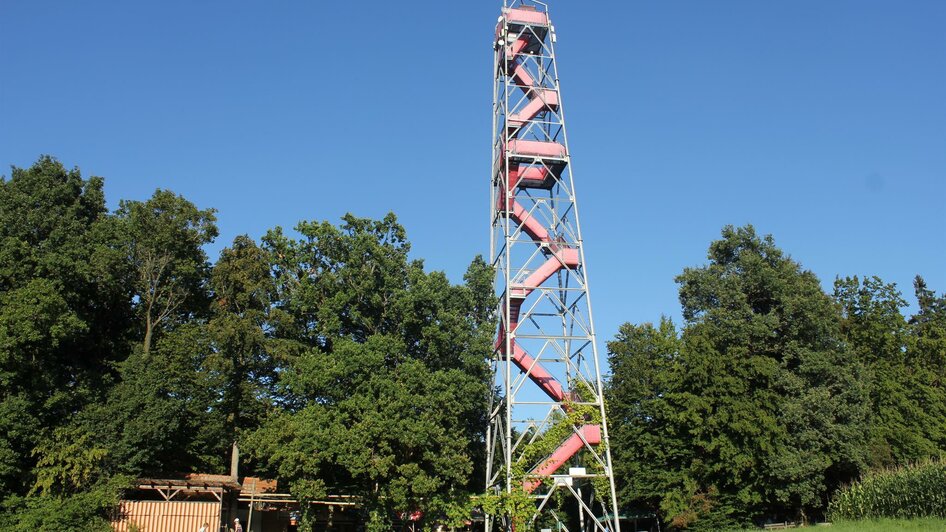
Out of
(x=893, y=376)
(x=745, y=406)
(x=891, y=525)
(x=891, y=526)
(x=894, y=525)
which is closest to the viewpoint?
(x=891, y=526)

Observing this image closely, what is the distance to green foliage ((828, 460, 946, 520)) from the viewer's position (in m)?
29.7

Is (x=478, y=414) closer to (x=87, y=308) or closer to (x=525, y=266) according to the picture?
(x=525, y=266)

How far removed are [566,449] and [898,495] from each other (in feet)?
46.6

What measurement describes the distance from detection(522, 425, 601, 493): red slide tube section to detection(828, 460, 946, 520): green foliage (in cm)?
1247

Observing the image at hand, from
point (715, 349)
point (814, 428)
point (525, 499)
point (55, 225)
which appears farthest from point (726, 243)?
point (55, 225)

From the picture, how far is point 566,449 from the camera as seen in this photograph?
33312 mm

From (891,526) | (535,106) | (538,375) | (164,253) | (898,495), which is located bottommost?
(891,526)

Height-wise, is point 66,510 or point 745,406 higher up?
point 745,406

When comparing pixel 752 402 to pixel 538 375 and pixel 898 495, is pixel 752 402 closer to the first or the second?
pixel 898 495

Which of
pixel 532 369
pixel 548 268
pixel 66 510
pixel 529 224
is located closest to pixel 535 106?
pixel 529 224

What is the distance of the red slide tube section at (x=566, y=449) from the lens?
32.9m

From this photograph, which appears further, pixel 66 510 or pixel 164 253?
pixel 164 253

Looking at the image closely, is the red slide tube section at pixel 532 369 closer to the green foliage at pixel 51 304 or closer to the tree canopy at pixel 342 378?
the tree canopy at pixel 342 378

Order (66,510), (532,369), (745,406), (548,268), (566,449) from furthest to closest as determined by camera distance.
→ (745,406), (548,268), (532,369), (566,449), (66,510)
